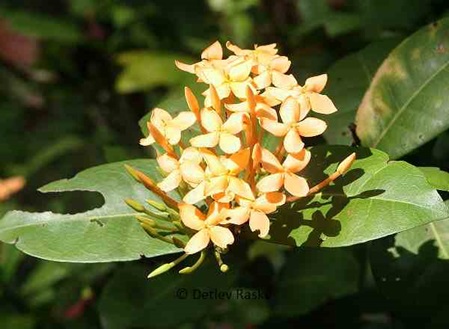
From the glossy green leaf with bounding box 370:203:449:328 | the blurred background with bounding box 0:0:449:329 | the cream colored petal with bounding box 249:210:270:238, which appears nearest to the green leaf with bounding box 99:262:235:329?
the blurred background with bounding box 0:0:449:329

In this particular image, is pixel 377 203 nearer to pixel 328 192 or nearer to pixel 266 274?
pixel 328 192

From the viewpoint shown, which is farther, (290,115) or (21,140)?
(21,140)

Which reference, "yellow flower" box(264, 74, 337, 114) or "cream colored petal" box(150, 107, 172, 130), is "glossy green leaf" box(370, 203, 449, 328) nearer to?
"yellow flower" box(264, 74, 337, 114)

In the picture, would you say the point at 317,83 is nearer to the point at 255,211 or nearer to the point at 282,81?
the point at 282,81

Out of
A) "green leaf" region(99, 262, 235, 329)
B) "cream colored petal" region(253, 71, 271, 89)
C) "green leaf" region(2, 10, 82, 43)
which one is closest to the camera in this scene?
"cream colored petal" region(253, 71, 271, 89)

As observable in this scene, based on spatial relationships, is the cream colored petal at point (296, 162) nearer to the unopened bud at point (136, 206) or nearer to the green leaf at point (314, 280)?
the unopened bud at point (136, 206)

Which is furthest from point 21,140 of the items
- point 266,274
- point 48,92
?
point 266,274

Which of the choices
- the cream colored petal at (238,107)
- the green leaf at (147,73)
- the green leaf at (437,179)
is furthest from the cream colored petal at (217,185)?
the green leaf at (147,73)
